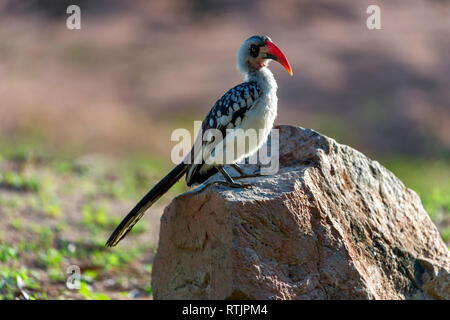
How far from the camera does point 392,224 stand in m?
4.16

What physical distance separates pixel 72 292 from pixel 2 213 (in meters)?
2.02

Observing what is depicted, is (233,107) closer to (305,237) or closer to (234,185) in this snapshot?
(234,185)

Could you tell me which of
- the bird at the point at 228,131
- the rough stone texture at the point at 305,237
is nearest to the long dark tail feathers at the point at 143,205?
the bird at the point at 228,131

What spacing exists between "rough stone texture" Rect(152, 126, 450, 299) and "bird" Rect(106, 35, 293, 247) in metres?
0.19

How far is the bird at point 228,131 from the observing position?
407 centimetres

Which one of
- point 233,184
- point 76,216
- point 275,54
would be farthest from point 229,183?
point 76,216

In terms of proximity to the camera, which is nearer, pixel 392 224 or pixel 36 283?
pixel 392 224

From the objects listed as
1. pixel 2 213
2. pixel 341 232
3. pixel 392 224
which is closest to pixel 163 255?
pixel 341 232

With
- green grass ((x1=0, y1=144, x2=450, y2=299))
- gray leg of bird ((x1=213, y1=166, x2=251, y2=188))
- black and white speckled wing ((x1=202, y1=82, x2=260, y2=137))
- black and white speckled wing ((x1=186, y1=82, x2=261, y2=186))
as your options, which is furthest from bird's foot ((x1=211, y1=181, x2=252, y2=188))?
green grass ((x1=0, y1=144, x2=450, y2=299))

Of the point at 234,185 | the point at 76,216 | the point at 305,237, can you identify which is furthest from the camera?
the point at 76,216

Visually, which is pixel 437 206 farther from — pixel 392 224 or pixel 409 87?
pixel 409 87

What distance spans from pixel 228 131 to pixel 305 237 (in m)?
0.95

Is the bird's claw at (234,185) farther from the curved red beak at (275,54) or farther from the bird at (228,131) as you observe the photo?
the curved red beak at (275,54)

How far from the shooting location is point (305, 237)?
365 cm
